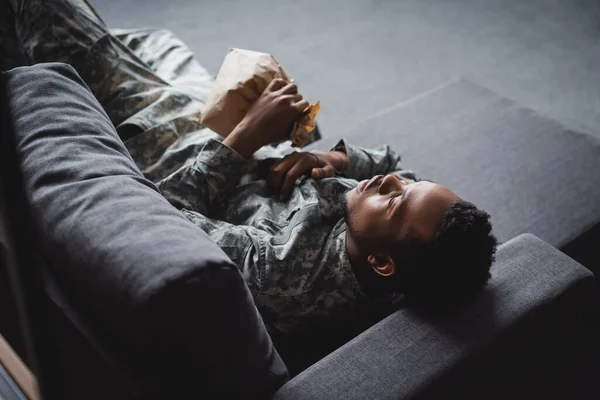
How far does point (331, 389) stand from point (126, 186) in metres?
0.39

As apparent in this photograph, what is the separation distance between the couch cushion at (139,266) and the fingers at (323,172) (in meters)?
0.47

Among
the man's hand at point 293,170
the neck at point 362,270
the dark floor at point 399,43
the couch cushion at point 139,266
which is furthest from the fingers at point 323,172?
the dark floor at point 399,43

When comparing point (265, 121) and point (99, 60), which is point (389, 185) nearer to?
point (265, 121)

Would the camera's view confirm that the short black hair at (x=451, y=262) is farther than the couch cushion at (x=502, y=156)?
No

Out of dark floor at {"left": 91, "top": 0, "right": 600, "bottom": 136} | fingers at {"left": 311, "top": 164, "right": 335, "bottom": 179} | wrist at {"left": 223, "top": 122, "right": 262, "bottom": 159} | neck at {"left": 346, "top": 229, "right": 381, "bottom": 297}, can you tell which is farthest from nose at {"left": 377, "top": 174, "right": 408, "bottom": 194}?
dark floor at {"left": 91, "top": 0, "right": 600, "bottom": 136}

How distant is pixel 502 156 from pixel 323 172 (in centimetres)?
57

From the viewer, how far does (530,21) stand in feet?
9.68

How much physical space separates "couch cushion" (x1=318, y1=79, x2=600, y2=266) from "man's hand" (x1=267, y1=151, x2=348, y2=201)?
329 mm

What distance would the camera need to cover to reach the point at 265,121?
3.92ft

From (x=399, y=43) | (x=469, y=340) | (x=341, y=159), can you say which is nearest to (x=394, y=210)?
(x=469, y=340)

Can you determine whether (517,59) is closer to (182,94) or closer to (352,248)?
(182,94)

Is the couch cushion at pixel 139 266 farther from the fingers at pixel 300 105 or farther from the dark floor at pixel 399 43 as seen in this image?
the dark floor at pixel 399 43

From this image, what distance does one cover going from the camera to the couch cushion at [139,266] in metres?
0.60

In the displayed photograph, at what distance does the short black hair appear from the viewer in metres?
0.88
